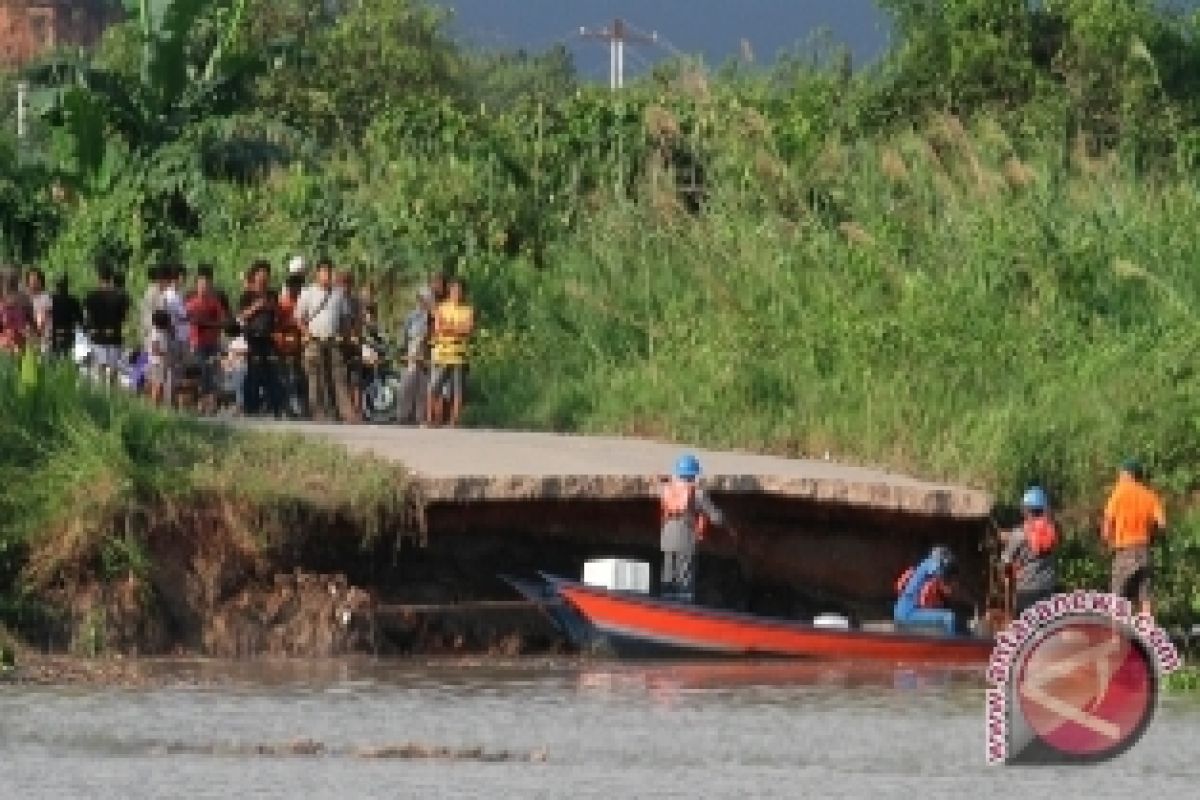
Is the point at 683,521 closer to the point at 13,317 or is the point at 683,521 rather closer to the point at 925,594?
the point at 925,594

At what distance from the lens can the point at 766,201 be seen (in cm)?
3262

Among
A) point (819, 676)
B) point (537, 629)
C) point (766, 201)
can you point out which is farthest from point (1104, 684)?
point (766, 201)

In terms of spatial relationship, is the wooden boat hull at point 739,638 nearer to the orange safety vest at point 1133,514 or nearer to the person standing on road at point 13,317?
the orange safety vest at point 1133,514

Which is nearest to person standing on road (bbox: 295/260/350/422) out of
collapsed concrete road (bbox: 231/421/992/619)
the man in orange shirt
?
collapsed concrete road (bbox: 231/421/992/619)

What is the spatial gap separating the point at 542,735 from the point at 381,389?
11.4 meters

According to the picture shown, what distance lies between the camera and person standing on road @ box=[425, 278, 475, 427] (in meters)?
28.5

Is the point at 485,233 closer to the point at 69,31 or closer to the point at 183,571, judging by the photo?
the point at 183,571

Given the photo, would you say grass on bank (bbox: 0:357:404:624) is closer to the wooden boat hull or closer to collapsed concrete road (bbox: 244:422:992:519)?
collapsed concrete road (bbox: 244:422:992:519)

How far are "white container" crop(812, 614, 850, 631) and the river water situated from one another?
0.48 m

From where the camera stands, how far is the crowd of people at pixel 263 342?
91.0ft

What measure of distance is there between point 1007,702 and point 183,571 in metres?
13.2

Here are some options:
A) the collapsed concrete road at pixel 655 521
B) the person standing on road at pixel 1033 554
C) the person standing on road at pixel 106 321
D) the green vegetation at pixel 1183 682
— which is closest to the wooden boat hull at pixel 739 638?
the person standing on road at pixel 1033 554

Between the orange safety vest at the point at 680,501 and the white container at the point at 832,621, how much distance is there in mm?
1024

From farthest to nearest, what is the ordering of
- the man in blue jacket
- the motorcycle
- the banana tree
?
1. the banana tree
2. the motorcycle
3. the man in blue jacket
